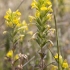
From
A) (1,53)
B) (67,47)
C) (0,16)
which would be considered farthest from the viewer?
(0,16)

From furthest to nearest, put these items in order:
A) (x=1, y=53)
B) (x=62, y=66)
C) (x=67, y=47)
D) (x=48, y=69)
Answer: (x=67, y=47) → (x=1, y=53) → (x=48, y=69) → (x=62, y=66)

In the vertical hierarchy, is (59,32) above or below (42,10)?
below

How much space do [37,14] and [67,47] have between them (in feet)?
12.4

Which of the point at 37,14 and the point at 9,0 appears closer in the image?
the point at 37,14

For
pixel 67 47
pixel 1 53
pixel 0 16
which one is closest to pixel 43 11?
pixel 1 53

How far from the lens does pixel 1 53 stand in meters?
5.91

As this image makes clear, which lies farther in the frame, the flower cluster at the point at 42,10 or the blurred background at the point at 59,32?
the blurred background at the point at 59,32

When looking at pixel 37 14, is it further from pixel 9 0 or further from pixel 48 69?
pixel 9 0

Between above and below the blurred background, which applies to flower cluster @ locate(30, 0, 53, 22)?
above

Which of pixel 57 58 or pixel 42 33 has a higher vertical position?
pixel 42 33

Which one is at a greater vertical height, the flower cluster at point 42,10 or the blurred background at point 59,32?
the flower cluster at point 42,10

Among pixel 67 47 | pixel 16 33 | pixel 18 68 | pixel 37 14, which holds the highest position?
pixel 37 14

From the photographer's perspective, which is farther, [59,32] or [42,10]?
[59,32]

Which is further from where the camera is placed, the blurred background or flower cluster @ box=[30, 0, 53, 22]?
the blurred background
